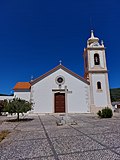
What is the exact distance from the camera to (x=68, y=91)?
54.8 ft

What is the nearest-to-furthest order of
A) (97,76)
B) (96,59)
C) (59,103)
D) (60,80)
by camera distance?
(59,103), (60,80), (97,76), (96,59)

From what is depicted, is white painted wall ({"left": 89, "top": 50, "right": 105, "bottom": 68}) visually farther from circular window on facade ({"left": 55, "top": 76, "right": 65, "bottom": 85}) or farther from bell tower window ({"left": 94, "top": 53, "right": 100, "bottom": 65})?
circular window on facade ({"left": 55, "top": 76, "right": 65, "bottom": 85})

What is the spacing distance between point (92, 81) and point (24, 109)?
11.2 metres

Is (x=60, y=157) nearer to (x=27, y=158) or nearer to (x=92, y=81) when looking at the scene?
(x=27, y=158)

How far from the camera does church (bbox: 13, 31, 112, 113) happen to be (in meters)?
17.0

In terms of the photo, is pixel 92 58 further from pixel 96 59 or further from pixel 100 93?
pixel 100 93

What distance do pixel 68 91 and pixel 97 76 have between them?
4.83m

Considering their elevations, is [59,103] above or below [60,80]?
below

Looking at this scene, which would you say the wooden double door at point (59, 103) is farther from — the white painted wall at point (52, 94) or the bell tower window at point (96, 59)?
the bell tower window at point (96, 59)

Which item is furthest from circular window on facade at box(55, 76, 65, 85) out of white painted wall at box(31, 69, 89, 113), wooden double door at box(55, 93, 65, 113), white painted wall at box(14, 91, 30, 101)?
white painted wall at box(14, 91, 30, 101)

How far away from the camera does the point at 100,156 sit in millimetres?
2451

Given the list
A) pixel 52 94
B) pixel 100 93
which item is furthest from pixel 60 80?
pixel 100 93

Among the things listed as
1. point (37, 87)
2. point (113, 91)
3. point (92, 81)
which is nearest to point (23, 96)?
point (37, 87)

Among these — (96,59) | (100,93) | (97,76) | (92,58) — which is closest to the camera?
(100,93)
